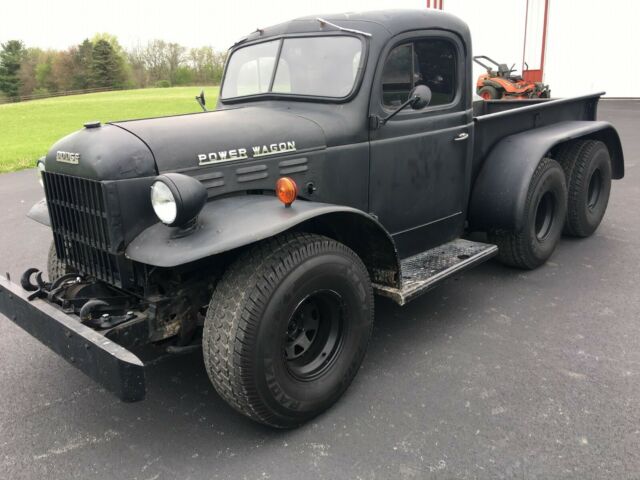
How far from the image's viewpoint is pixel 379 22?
138 inches

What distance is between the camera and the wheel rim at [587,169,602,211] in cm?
573

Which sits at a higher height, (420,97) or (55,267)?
(420,97)

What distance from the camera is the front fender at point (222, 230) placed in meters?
2.39

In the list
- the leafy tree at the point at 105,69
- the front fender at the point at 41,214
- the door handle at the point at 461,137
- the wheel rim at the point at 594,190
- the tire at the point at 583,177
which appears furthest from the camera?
the leafy tree at the point at 105,69

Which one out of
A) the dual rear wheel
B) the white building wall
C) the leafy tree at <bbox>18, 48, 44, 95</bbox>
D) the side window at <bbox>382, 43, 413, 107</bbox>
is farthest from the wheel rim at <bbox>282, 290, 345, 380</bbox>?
the leafy tree at <bbox>18, 48, 44, 95</bbox>

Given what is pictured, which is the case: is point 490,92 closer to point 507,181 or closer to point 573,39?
point 573,39

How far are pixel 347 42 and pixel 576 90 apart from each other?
2168 centimetres

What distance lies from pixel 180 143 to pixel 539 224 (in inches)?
139

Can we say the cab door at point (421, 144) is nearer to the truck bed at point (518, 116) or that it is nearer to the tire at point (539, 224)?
the truck bed at point (518, 116)

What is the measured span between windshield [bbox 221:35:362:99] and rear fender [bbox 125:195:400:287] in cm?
87

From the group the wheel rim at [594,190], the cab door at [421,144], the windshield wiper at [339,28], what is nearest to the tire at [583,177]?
the wheel rim at [594,190]

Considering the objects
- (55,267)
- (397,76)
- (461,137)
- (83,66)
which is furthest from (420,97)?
(83,66)

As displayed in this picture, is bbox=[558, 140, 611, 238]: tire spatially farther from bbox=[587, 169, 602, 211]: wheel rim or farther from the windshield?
the windshield

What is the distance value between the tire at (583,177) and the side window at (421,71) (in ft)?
6.71
